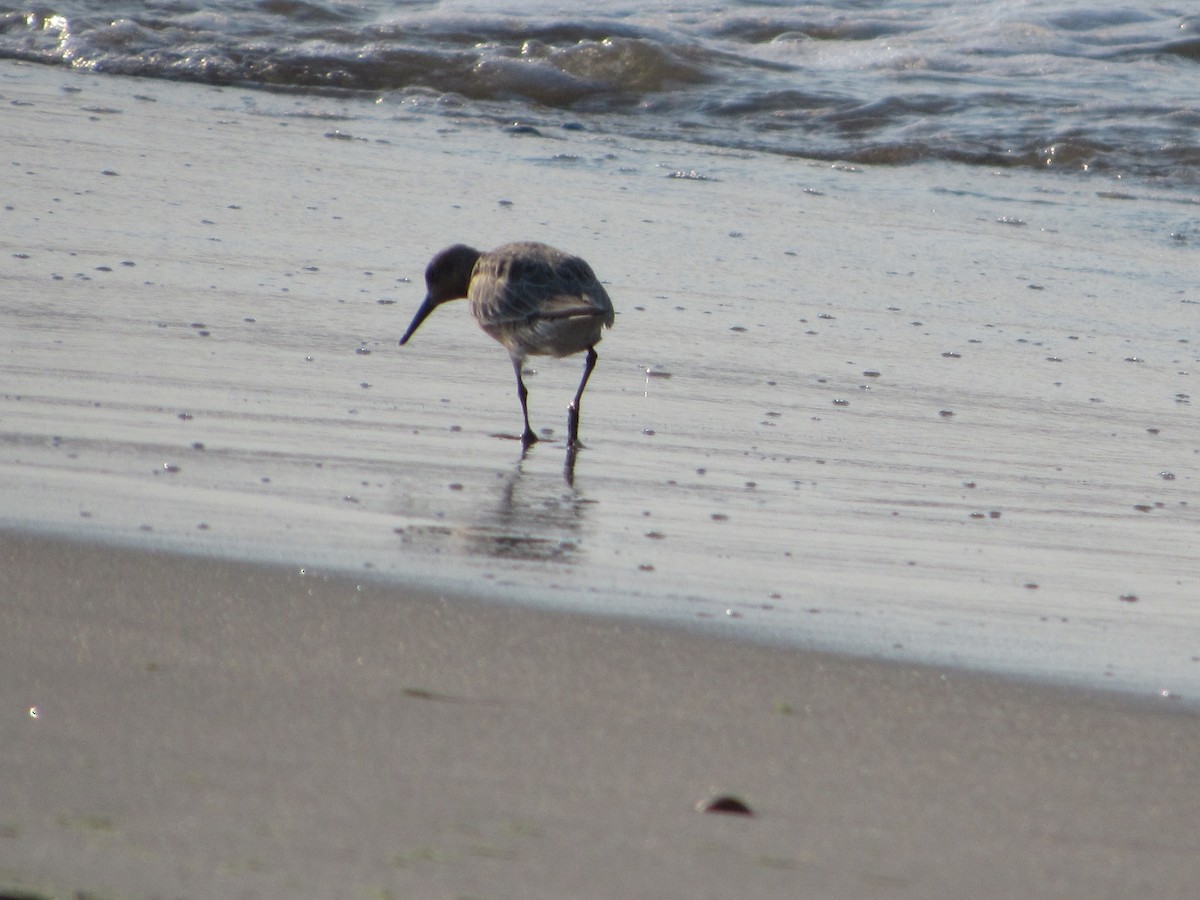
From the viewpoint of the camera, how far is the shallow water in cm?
371

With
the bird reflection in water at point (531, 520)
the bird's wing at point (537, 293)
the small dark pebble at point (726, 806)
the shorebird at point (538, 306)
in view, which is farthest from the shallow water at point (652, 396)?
the small dark pebble at point (726, 806)

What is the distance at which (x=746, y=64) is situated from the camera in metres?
14.0

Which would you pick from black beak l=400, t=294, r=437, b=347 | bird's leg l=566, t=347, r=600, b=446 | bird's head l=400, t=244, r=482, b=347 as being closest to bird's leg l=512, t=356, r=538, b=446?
bird's leg l=566, t=347, r=600, b=446

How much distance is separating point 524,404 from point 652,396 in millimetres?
518

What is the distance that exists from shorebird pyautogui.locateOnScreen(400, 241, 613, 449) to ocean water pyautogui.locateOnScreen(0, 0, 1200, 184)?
5763mm

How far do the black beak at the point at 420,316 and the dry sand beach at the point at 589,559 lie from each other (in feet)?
0.28

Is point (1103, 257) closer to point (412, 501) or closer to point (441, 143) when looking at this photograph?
point (441, 143)

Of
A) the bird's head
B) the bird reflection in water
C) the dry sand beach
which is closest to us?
the dry sand beach

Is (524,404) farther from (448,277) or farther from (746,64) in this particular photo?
(746,64)

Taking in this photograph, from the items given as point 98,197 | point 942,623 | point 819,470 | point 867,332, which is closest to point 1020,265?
point 867,332

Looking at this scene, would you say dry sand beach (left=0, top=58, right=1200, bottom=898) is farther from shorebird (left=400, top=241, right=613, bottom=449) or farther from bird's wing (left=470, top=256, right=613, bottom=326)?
bird's wing (left=470, top=256, right=613, bottom=326)

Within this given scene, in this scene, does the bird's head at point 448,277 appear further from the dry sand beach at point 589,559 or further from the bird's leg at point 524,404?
the bird's leg at point 524,404

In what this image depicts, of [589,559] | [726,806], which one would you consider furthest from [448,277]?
[726,806]

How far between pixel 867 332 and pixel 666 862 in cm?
459
